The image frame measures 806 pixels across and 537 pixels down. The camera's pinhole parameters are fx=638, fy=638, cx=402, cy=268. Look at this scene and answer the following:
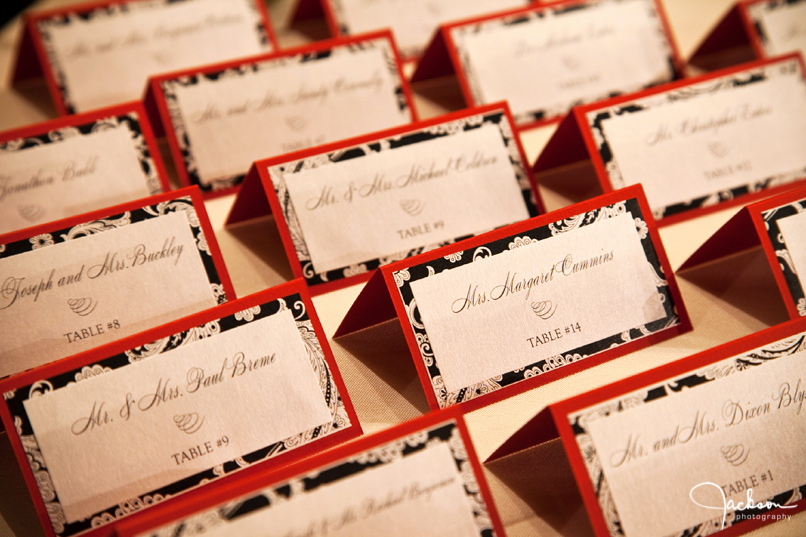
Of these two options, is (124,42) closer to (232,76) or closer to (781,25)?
(232,76)

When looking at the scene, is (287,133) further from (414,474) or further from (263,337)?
(414,474)

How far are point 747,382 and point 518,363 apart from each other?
0.27 meters

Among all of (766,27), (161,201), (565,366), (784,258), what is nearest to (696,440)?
(565,366)

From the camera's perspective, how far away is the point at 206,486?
0.75m

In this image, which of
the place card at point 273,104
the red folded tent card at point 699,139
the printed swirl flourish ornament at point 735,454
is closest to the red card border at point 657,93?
the red folded tent card at point 699,139

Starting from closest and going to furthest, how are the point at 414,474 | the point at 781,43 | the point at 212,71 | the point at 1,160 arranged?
the point at 414,474 → the point at 1,160 → the point at 212,71 → the point at 781,43

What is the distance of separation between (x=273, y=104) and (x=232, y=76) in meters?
0.08

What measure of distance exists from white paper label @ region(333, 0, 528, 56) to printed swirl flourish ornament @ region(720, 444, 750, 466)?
3.34 feet

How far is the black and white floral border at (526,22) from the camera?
47.8 inches

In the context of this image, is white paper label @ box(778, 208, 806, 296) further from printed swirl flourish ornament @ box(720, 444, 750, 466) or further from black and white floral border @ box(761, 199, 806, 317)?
printed swirl flourish ornament @ box(720, 444, 750, 466)

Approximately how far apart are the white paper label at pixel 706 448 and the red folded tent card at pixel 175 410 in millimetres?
326

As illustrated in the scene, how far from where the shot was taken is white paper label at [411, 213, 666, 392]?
824 millimetres

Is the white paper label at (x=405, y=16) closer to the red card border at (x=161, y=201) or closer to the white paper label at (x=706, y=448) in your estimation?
the red card border at (x=161, y=201)

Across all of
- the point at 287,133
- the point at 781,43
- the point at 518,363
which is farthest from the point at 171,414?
the point at 781,43
